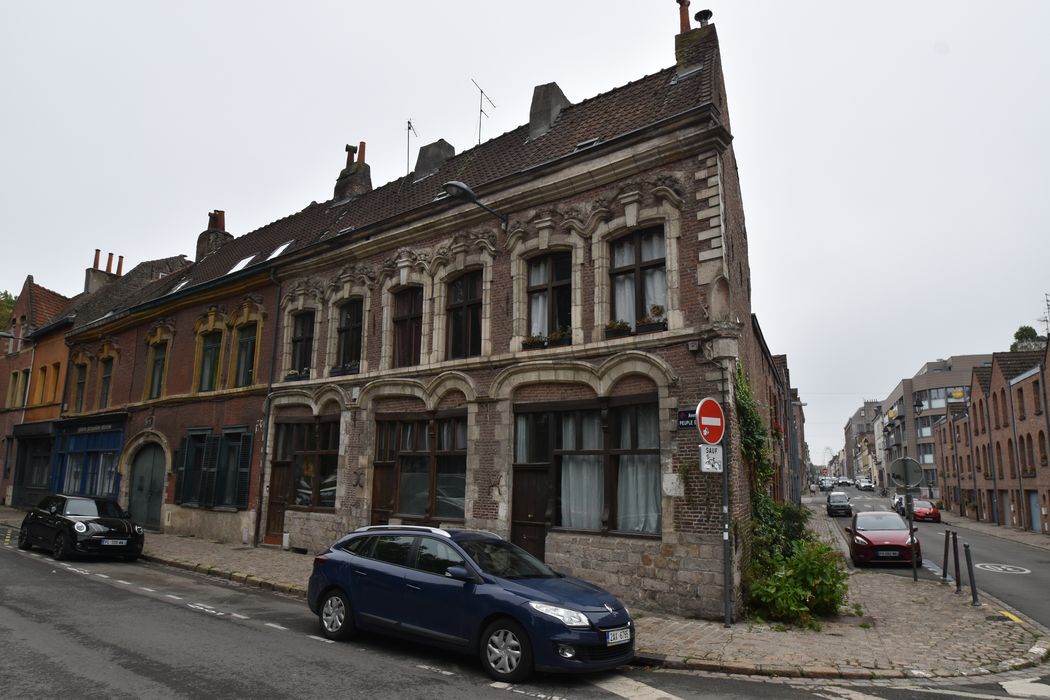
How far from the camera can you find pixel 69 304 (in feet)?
112

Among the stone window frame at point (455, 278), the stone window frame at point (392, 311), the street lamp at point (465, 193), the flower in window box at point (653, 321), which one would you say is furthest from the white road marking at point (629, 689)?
the stone window frame at point (392, 311)

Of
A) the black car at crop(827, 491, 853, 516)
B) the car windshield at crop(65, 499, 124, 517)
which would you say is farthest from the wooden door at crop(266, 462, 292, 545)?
the black car at crop(827, 491, 853, 516)

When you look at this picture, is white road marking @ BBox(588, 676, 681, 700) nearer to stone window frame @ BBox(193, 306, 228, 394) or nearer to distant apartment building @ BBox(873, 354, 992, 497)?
stone window frame @ BBox(193, 306, 228, 394)

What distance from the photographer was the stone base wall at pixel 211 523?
58.6 ft

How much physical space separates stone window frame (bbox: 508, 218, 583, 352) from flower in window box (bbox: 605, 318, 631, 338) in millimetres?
526

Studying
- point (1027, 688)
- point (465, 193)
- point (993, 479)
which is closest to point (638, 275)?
point (465, 193)

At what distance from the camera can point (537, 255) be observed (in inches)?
525

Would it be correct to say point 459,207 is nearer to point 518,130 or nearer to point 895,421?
point 518,130

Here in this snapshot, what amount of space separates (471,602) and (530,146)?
1105 centimetres

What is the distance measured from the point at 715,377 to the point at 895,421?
94459mm

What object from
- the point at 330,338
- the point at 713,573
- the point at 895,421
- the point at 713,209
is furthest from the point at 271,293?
the point at 895,421

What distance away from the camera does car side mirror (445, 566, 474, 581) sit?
23.4 feet

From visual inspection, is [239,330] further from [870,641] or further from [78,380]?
[870,641]

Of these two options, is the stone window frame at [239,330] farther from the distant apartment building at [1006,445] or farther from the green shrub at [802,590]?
the distant apartment building at [1006,445]
